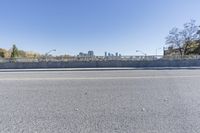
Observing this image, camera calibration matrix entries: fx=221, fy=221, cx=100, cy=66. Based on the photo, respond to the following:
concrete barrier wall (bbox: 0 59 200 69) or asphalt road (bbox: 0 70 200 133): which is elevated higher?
concrete barrier wall (bbox: 0 59 200 69)

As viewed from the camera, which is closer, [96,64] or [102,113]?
[102,113]

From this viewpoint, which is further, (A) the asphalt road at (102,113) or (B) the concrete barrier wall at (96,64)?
(B) the concrete barrier wall at (96,64)

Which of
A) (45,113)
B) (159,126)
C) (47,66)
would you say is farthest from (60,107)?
(47,66)

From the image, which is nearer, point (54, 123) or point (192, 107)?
point (54, 123)

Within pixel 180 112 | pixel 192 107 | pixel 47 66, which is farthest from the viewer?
pixel 47 66

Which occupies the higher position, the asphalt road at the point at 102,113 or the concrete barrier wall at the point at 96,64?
the concrete barrier wall at the point at 96,64

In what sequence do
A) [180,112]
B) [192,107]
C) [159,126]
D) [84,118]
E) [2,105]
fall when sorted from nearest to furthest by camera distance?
[159,126] < [84,118] < [180,112] < [192,107] < [2,105]

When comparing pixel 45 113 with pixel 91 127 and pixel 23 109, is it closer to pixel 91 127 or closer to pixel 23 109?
pixel 23 109

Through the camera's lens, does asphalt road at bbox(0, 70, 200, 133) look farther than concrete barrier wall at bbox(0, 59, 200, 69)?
No

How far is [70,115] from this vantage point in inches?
189

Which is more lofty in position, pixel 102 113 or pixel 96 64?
pixel 96 64

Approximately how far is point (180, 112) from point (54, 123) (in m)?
2.71

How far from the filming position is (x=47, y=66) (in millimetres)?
29031

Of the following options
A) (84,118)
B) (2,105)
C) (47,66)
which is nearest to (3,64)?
(47,66)
